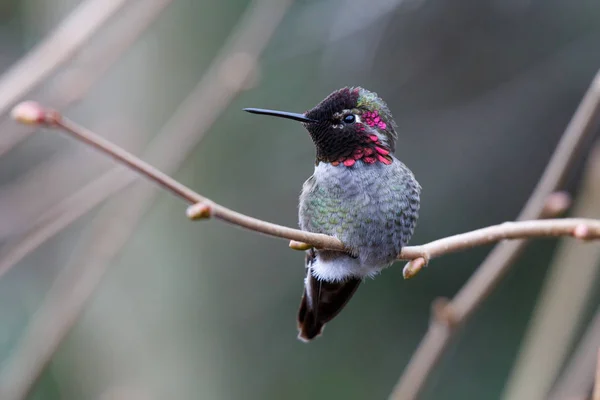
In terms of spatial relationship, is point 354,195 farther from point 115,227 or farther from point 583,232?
point 115,227

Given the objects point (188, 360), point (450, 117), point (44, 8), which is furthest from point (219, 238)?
point (44, 8)

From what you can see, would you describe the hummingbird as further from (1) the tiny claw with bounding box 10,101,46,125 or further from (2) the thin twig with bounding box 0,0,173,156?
(1) the tiny claw with bounding box 10,101,46,125

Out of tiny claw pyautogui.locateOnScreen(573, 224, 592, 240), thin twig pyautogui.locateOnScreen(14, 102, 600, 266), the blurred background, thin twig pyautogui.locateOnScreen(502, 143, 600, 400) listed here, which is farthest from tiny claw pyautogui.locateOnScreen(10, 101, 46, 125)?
the blurred background

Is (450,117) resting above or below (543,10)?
below

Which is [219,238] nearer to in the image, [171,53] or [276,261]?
[276,261]

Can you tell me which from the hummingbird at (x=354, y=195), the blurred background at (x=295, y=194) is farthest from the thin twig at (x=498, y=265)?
the blurred background at (x=295, y=194)

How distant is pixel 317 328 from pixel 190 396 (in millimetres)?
2795

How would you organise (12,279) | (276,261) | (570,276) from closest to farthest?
(570,276)
(276,261)
(12,279)

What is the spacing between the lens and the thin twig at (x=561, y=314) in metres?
1.93

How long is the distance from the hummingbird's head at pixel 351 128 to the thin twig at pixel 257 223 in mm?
378

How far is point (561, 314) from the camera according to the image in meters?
1.99

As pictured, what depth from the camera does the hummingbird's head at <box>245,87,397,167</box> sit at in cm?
169

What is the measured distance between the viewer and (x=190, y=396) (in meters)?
4.36

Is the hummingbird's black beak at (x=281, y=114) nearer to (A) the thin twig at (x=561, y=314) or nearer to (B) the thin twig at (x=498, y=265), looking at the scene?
(B) the thin twig at (x=498, y=265)
